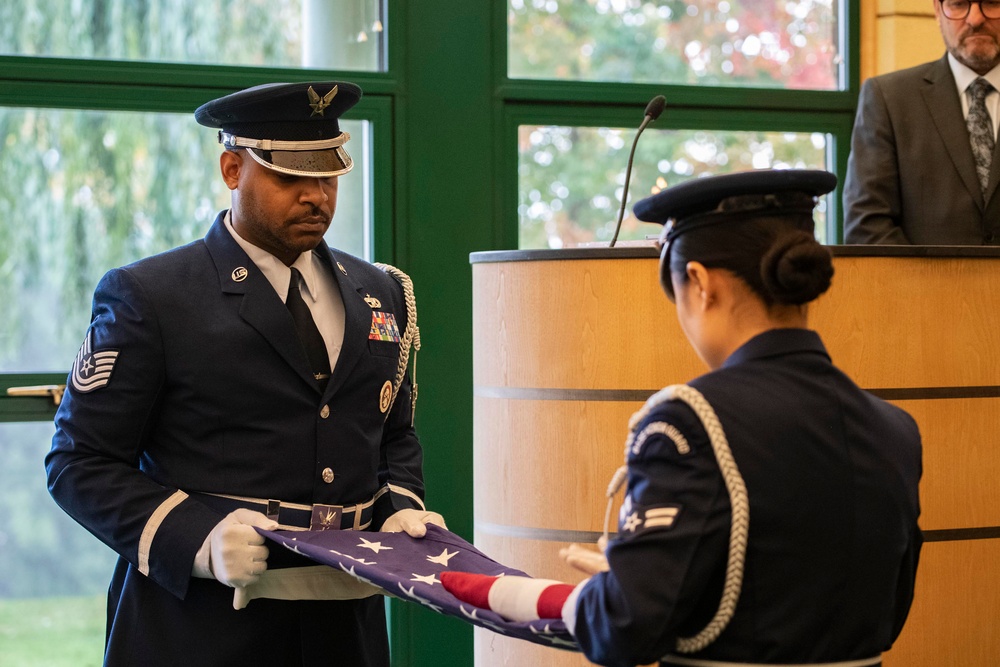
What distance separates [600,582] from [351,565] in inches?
23.0

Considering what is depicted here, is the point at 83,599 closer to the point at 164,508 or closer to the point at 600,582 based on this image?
the point at 164,508

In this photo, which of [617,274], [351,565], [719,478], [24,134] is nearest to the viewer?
[719,478]

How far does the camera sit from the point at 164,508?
1.98 meters

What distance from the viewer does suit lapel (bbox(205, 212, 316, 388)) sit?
207 centimetres

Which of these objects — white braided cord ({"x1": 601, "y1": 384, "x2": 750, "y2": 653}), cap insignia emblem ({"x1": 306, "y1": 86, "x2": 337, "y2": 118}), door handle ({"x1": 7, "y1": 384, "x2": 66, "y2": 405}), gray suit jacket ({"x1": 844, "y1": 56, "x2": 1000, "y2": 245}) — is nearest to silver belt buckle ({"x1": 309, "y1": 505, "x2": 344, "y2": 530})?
cap insignia emblem ({"x1": 306, "y1": 86, "x2": 337, "y2": 118})

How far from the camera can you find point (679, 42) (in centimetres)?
415

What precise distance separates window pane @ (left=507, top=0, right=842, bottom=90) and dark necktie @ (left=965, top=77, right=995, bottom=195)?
2.85ft

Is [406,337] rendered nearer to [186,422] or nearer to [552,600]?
[186,422]

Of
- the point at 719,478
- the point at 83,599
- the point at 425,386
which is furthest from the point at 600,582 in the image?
the point at 83,599

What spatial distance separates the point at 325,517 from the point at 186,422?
28 centimetres

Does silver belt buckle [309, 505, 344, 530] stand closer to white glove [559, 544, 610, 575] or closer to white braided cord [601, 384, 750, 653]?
white glove [559, 544, 610, 575]

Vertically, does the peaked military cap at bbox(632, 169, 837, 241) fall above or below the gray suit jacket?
below

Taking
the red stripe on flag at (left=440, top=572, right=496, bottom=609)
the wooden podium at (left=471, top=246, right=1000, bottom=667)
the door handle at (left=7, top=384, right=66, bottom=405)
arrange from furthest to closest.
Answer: the door handle at (left=7, top=384, right=66, bottom=405) → the wooden podium at (left=471, top=246, right=1000, bottom=667) → the red stripe on flag at (left=440, top=572, right=496, bottom=609)

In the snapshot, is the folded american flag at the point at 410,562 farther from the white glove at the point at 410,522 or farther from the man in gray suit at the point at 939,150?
the man in gray suit at the point at 939,150
